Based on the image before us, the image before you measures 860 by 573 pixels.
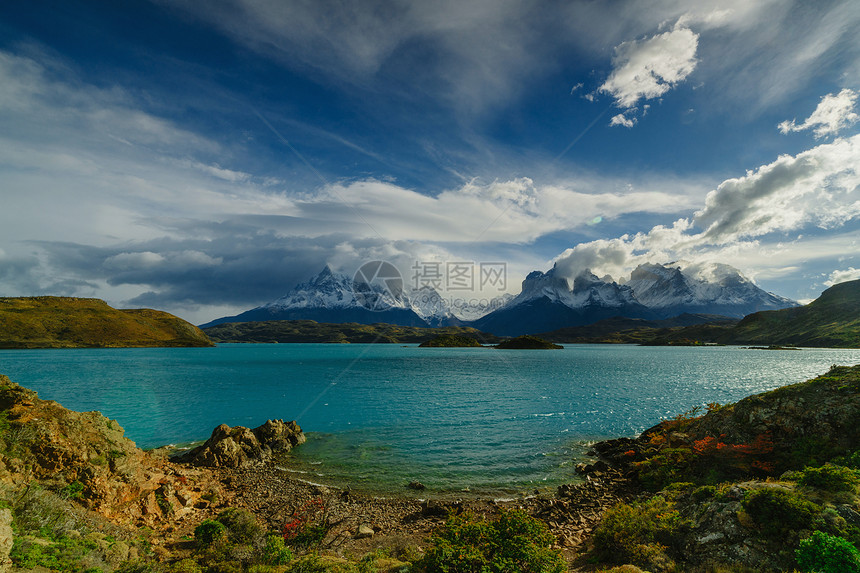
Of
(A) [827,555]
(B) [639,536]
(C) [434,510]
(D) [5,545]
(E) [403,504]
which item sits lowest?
(E) [403,504]

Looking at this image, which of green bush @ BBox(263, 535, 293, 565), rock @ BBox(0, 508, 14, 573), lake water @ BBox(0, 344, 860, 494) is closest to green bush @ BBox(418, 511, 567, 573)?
green bush @ BBox(263, 535, 293, 565)

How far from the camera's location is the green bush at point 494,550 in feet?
43.7

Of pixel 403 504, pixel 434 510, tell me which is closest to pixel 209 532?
pixel 403 504

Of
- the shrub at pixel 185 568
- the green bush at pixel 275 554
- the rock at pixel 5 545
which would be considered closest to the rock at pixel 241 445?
the green bush at pixel 275 554

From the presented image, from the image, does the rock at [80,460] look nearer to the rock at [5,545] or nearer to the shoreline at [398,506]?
the shoreline at [398,506]

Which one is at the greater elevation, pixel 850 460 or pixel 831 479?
pixel 831 479

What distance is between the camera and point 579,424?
49.9 m

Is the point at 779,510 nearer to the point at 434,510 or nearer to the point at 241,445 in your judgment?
the point at 434,510

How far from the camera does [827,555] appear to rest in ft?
36.9

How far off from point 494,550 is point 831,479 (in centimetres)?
1492

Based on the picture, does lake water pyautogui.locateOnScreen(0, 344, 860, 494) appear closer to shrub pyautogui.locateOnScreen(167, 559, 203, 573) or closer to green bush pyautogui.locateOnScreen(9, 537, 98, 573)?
shrub pyautogui.locateOnScreen(167, 559, 203, 573)

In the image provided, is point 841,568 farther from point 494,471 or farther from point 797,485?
point 494,471

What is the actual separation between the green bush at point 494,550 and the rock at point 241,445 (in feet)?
89.0

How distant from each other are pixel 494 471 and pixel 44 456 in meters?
31.2
